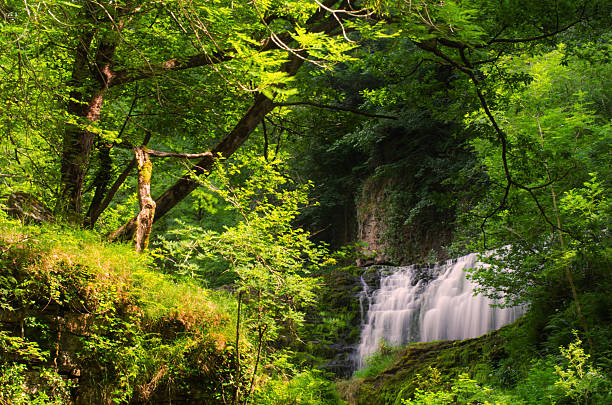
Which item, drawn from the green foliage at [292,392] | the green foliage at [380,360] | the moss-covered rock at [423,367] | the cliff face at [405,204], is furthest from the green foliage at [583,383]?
the cliff face at [405,204]

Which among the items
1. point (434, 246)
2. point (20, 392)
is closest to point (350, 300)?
point (434, 246)

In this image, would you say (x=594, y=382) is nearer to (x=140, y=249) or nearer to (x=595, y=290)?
(x=595, y=290)

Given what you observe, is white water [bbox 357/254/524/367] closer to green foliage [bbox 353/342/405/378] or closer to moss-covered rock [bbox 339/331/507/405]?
green foliage [bbox 353/342/405/378]

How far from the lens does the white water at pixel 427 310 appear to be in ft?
40.7

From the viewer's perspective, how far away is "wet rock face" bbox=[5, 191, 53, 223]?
18.6 ft

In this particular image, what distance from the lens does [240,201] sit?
7602 mm

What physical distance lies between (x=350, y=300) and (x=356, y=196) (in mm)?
6384

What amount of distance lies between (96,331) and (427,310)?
11.0 m

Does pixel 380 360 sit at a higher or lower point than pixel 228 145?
lower

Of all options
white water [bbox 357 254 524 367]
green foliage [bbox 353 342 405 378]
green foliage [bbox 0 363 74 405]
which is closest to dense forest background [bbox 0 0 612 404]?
green foliage [bbox 0 363 74 405]

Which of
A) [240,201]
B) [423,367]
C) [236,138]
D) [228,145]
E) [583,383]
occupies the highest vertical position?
[236,138]

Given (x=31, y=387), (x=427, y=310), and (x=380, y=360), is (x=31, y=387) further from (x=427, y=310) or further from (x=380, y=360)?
(x=427, y=310)

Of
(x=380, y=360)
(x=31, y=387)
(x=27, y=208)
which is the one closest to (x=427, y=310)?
(x=380, y=360)

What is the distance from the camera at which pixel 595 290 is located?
8.23 meters
